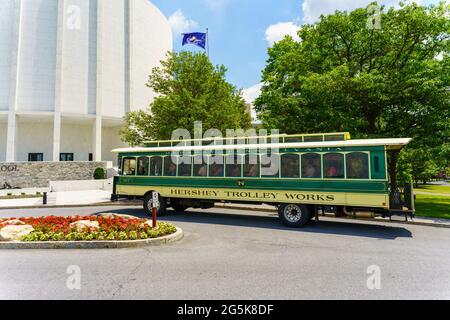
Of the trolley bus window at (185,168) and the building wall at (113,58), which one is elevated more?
the building wall at (113,58)

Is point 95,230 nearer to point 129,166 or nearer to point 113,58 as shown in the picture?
point 129,166

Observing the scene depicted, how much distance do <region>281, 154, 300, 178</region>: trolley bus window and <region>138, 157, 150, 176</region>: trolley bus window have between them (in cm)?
678

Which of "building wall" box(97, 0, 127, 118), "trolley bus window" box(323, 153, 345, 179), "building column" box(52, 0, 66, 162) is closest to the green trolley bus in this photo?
"trolley bus window" box(323, 153, 345, 179)

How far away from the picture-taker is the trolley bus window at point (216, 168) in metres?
12.6

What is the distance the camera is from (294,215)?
11.1 m

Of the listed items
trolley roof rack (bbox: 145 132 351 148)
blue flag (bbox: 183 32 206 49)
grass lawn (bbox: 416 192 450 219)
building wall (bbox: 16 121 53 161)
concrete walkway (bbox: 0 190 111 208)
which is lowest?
grass lawn (bbox: 416 192 450 219)

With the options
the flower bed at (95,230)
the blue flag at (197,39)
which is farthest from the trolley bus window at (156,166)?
the blue flag at (197,39)

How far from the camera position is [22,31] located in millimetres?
33125

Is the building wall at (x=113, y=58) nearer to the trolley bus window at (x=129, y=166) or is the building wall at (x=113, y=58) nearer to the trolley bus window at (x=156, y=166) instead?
the trolley bus window at (x=129, y=166)

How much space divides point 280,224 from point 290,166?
8.04 ft

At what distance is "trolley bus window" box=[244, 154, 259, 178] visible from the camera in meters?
11.9

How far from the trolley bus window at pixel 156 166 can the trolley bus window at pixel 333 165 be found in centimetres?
763

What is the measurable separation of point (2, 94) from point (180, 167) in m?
31.2

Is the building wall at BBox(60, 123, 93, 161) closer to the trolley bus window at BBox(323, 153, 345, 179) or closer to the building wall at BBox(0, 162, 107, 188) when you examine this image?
the building wall at BBox(0, 162, 107, 188)
